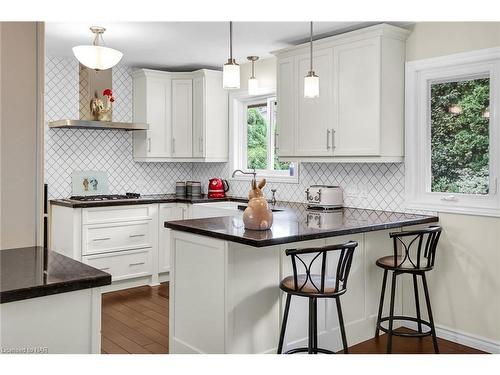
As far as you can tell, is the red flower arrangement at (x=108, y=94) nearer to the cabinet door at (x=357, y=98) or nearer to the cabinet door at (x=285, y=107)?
the cabinet door at (x=285, y=107)

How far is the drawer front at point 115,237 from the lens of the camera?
4484mm

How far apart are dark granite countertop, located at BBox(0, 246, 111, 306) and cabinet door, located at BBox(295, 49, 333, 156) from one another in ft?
8.21

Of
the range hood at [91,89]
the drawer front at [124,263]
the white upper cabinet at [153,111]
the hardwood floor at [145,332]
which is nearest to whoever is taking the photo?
the hardwood floor at [145,332]

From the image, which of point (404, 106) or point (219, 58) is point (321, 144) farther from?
point (219, 58)

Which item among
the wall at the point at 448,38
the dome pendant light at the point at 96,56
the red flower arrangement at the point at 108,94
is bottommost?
the dome pendant light at the point at 96,56

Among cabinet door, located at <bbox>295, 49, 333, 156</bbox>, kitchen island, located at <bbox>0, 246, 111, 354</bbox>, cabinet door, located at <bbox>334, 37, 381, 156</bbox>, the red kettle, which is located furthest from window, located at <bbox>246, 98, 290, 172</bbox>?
kitchen island, located at <bbox>0, 246, 111, 354</bbox>

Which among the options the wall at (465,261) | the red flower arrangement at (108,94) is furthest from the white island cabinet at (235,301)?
the red flower arrangement at (108,94)

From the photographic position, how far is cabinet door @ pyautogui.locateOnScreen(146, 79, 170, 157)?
518 cm

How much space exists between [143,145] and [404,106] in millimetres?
2829

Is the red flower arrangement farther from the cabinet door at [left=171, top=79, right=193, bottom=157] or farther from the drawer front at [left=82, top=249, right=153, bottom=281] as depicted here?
the drawer front at [left=82, top=249, right=153, bottom=281]

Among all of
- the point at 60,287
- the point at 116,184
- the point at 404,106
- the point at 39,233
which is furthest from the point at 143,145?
the point at 60,287

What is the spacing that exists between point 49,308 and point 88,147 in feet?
12.6

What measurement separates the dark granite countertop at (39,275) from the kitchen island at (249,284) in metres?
1.03

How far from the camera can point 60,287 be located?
147 centimetres
